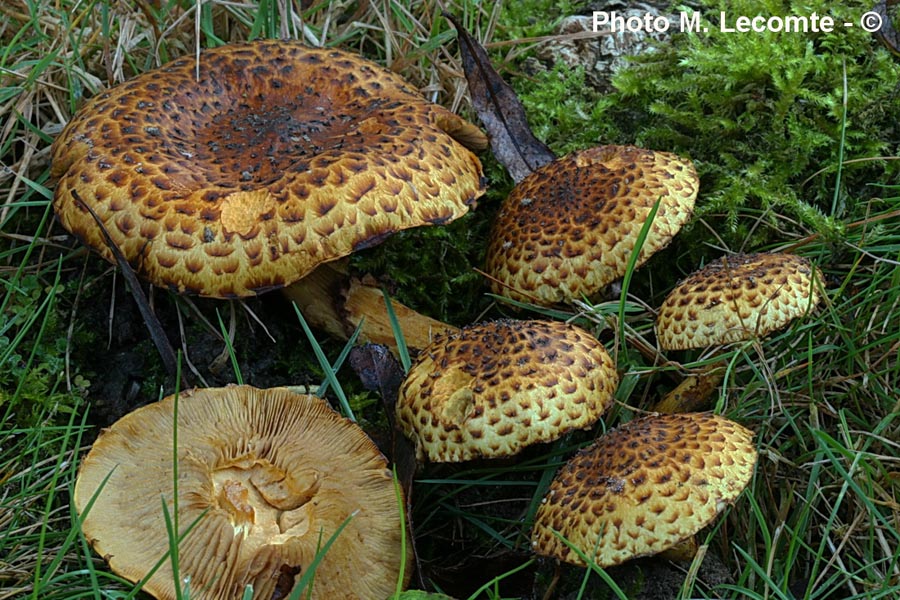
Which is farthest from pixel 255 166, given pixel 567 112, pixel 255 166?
pixel 567 112

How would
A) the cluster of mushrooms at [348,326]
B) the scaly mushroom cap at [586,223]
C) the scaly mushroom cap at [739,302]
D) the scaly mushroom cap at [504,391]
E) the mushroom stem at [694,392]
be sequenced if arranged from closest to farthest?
the cluster of mushrooms at [348,326]
the scaly mushroom cap at [504,391]
the scaly mushroom cap at [739,302]
the mushroom stem at [694,392]
the scaly mushroom cap at [586,223]

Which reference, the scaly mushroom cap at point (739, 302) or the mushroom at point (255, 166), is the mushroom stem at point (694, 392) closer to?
the scaly mushroom cap at point (739, 302)

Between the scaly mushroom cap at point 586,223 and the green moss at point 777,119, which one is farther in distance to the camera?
the green moss at point 777,119

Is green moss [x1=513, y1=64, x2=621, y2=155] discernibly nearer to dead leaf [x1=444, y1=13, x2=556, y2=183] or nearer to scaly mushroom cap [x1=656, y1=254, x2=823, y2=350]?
dead leaf [x1=444, y1=13, x2=556, y2=183]

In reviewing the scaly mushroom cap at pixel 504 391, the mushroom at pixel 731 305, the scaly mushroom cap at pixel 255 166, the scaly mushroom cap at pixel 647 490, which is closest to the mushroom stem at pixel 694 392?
the mushroom at pixel 731 305

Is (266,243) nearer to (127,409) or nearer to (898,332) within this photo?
(127,409)

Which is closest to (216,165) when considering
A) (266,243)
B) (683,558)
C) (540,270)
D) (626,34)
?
(266,243)

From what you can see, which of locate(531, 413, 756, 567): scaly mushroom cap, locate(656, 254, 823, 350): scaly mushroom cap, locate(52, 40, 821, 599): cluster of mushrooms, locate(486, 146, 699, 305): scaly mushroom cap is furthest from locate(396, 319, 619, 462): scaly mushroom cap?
locate(486, 146, 699, 305): scaly mushroom cap
